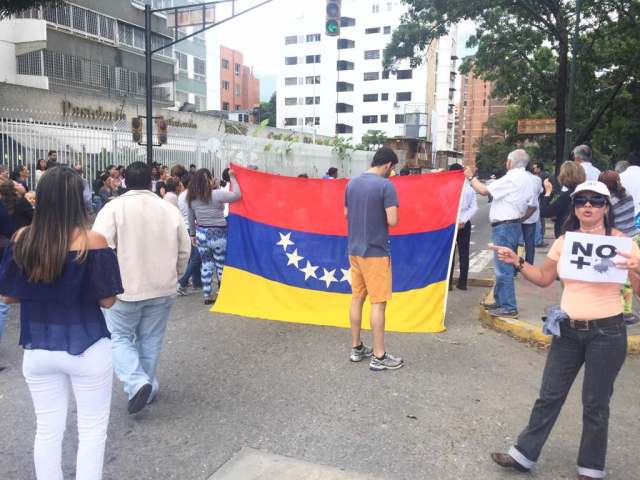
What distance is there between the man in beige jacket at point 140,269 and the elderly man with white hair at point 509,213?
391 cm

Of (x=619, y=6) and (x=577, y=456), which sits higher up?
(x=619, y=6)

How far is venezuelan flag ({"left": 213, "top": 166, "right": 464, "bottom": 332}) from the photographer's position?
6.57m

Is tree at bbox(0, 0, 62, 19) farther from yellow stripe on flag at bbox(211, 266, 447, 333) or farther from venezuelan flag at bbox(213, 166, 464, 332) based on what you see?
yellow stripe on flag at bbox(211, 266, 447, 333)

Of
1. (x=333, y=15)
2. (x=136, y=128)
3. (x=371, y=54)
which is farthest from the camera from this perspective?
(x=371, y=54)

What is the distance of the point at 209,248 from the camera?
8.00m

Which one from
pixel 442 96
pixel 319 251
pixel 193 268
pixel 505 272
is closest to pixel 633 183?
pixel 505 272

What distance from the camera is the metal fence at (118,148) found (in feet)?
48.8

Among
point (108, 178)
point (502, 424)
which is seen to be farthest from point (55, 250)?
point (108, 178)

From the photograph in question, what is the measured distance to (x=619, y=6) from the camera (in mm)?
20453

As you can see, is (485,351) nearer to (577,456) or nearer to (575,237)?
(577,456)

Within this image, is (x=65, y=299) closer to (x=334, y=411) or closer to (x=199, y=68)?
(x=334, y=411)

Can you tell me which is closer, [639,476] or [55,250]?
[55,250]

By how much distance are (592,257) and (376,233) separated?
221cm

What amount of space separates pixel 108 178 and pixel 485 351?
967 cm
